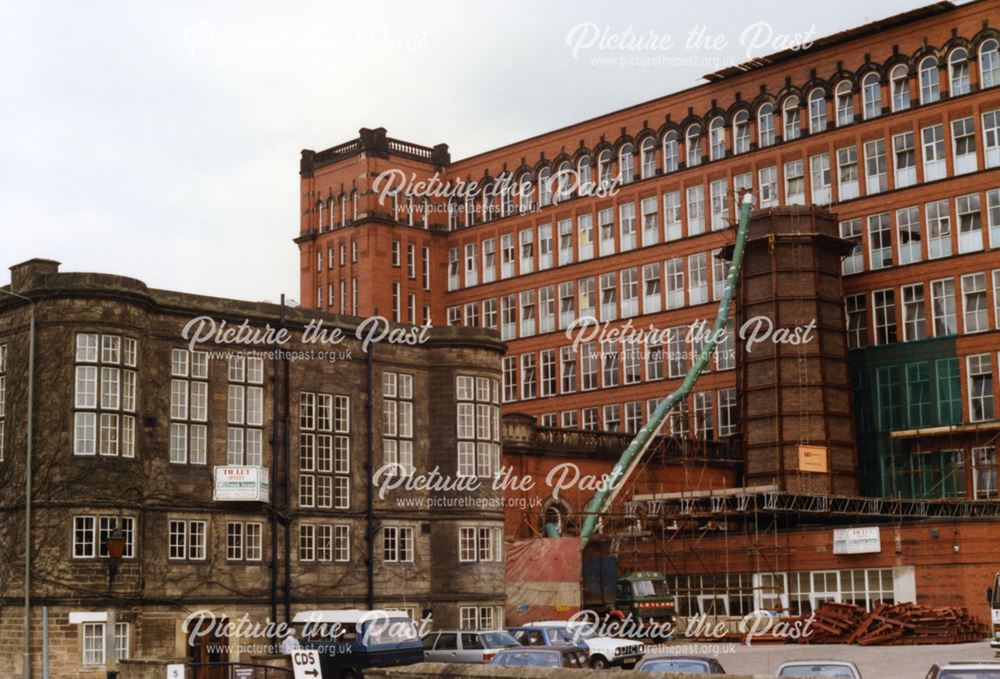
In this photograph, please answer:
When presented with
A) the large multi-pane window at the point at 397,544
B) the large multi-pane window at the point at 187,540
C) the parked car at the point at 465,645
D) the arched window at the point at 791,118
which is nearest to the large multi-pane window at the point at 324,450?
the large multi-pane window at the point at 397,544

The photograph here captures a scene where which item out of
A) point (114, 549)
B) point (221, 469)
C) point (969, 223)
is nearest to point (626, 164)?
point (969, 223)

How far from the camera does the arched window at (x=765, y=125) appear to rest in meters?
74.1

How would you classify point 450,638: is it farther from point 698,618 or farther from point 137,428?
point 698,618

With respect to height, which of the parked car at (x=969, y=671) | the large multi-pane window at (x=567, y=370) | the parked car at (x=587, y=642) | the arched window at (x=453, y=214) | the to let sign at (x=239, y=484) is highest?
the arched window at (x=453, y=214)

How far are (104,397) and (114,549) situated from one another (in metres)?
4.48

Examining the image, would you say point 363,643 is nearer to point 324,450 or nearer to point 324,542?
point 324,542

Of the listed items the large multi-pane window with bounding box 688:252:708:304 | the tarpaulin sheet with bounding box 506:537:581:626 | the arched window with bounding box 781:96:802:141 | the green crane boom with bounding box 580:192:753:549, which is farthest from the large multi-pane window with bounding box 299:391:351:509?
the arched window with bounding box 781:96:802:141

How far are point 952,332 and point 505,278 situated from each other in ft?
101

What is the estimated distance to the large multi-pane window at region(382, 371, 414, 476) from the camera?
45.8 m

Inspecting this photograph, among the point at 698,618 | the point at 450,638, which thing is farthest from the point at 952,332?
the point at 450,638

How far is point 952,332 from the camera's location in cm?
6575

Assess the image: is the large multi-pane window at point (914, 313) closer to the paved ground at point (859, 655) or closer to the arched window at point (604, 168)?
the arched window at point (604, 168)

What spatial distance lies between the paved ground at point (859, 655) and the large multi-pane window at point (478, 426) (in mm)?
9216

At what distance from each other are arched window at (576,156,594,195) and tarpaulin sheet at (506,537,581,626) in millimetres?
34744
